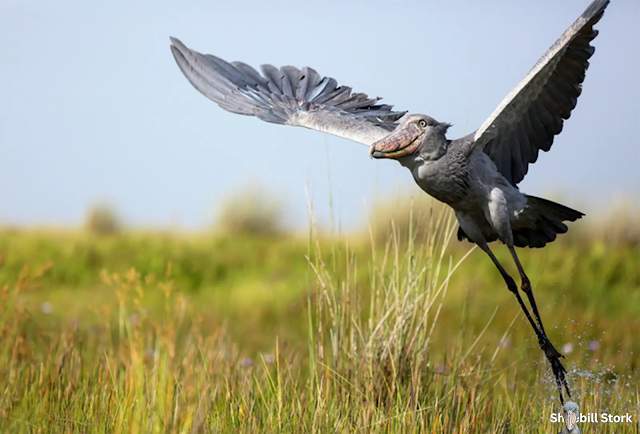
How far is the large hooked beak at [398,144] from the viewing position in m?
2.87

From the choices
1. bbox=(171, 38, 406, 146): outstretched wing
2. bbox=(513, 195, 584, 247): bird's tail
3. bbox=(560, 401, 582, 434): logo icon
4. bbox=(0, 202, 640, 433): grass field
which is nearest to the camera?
bbox=(560, 401, 582, 434): logo icon

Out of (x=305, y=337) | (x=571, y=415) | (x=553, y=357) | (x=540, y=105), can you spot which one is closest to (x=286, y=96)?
(x=540, y=105)

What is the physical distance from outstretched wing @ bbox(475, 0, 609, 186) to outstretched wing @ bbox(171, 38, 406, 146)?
62 centimetres

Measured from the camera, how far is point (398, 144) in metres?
2.87

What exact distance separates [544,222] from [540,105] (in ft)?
1.97

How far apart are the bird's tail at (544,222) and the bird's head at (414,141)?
0.60m

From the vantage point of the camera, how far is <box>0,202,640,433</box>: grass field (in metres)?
3.39

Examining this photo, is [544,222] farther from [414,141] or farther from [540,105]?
[414,141]

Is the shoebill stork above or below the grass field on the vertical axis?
above

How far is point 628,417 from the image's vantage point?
11.6ft

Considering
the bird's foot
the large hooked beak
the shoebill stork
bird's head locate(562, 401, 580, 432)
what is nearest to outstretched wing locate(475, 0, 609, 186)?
the shoebill stork

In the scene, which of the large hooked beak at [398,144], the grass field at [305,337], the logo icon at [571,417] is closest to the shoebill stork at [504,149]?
the large hooked beak at [398,144]

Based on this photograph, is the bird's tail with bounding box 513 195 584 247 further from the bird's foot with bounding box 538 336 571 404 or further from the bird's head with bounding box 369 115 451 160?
the bird's head with bounding box 369 115 451 160

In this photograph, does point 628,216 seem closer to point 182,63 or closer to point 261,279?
point 261,279
